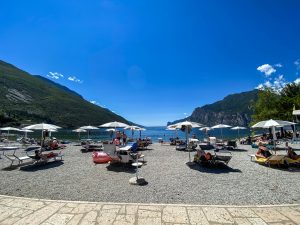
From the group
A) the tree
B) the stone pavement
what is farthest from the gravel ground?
the tree

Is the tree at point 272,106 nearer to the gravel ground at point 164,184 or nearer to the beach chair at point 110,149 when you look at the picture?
the gravel ground at point 164,184

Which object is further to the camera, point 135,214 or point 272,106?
point 272,106

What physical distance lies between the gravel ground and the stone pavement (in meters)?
0.67

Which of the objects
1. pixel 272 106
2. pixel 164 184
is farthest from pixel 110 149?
pixel 272 106

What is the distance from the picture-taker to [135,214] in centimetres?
565

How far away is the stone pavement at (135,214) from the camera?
5.22m

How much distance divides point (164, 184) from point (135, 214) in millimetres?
3258

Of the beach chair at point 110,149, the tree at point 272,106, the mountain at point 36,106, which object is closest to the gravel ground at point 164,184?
the beach chair at point 110,149

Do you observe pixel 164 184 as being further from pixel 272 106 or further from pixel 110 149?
pixel 272 106

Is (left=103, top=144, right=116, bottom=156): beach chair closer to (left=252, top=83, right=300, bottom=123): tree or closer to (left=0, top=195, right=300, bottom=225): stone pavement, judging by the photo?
(left=0, top=195, right=300, bottom=225): stone pavement

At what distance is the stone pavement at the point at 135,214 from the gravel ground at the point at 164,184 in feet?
2.18

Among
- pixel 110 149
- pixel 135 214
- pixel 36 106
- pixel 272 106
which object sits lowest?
pixel 135 214

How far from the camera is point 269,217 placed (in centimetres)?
543

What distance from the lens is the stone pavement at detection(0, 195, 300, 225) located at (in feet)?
17.1
